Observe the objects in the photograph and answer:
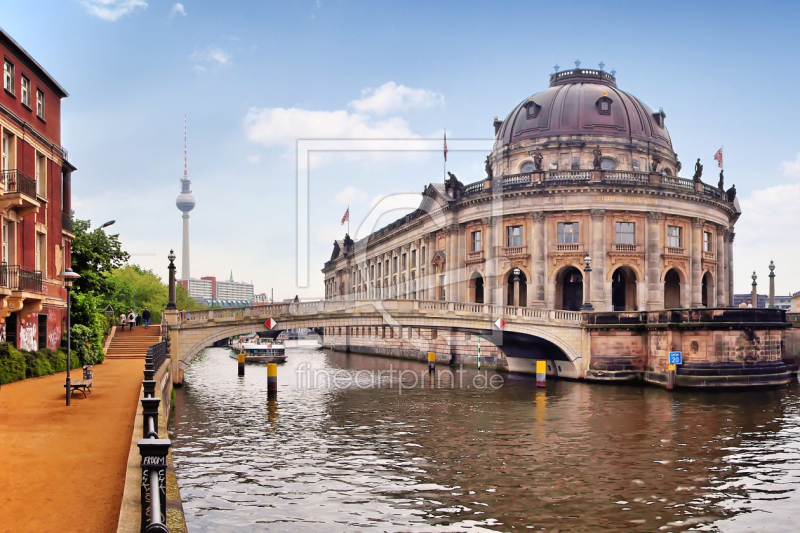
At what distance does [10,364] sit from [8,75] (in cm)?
1117

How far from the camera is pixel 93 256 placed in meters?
49.6

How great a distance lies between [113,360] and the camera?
133 feet

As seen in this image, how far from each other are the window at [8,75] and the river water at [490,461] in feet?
48.3

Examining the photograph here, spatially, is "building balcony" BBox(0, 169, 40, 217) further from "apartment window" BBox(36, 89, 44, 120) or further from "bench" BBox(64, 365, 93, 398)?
"bench" BBox(64, 365, 93, 398)

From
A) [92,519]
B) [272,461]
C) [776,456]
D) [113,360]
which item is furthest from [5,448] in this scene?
[113,360]

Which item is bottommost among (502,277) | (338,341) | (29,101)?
Result: (338,341)

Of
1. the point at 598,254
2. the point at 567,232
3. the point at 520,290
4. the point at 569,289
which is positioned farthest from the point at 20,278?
the point at 569,289

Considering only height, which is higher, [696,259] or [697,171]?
[697,171]

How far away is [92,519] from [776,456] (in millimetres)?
21481

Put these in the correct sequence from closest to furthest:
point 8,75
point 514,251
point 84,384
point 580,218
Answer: point 84,384 < point 8,75 < point 580,218 < point 514,251

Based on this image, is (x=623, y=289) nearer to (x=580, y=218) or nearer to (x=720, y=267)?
(x=580, y=218)

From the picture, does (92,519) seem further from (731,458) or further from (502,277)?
(502,277)

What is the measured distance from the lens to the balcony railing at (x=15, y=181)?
27.5m

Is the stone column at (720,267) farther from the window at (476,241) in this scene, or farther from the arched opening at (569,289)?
the window at (476,241)
